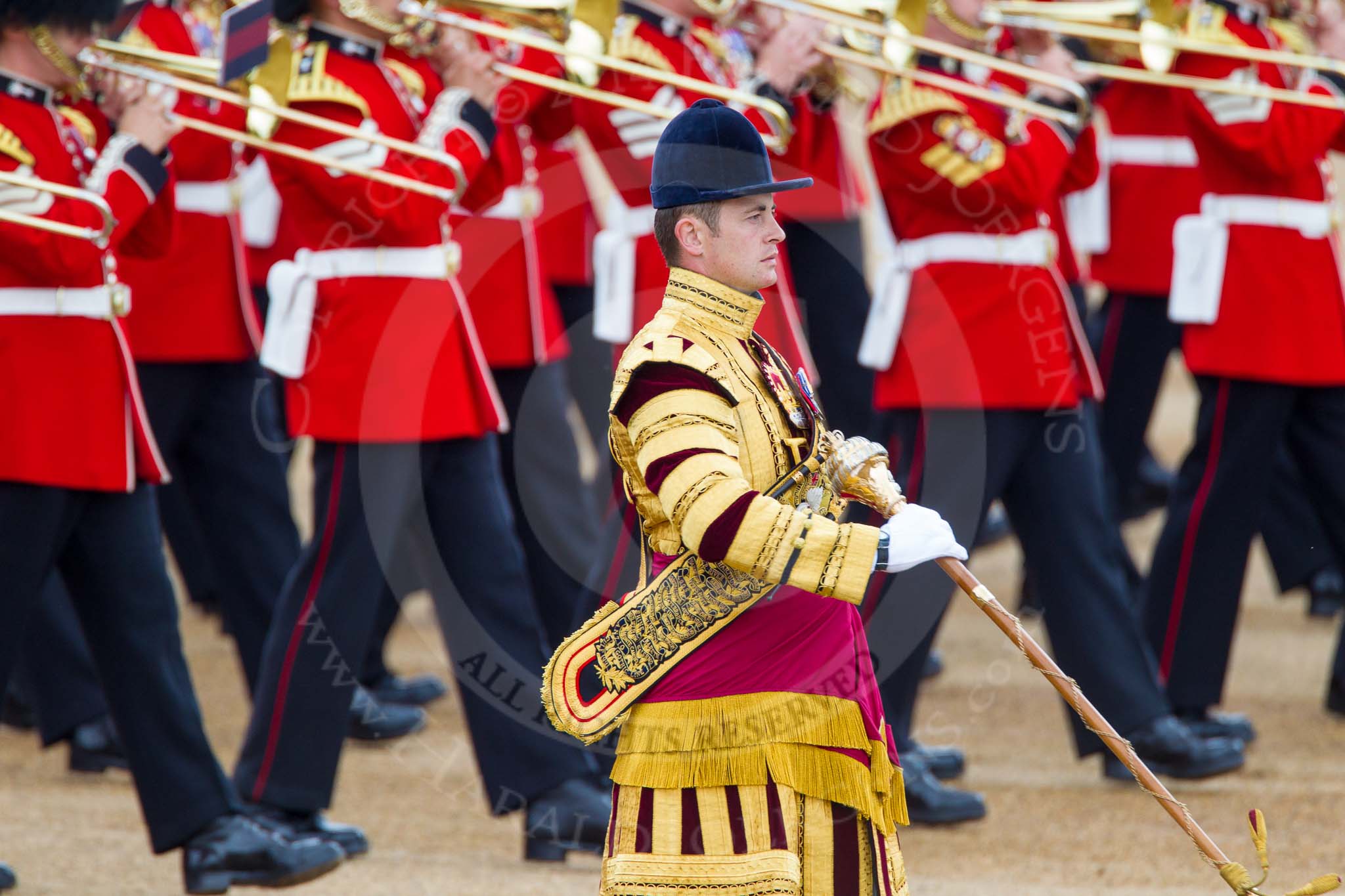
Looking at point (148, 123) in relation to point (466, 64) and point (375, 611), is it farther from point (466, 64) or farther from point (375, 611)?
point (375, 611)

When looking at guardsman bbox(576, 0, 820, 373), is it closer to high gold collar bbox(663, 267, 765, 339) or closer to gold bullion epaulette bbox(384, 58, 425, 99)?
gold bullion epaulette bbox(384, 58, 425, 99)

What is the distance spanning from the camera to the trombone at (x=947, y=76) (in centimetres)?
444

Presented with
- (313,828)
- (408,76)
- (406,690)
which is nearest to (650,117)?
(408,76)

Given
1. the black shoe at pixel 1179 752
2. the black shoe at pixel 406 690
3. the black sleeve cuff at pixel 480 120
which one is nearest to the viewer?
the black sleeve cuff at pixel 480 120

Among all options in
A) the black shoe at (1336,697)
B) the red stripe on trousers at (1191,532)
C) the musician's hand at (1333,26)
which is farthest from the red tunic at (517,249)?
the black shoe at (1336,697)

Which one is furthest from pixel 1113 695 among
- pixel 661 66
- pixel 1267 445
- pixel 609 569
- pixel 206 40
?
pixel 206 40

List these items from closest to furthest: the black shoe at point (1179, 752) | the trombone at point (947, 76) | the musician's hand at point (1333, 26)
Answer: the trombone at point (947, 76) → the black shoe at point (1179, 752) → the musician's hand at point (1333, 26)

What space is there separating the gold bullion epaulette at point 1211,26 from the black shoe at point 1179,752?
1582 mm

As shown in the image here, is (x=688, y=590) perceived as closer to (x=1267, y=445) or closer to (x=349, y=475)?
(x=349, y=475)

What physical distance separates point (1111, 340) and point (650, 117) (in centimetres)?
207

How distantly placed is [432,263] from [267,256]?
1979 millimetres

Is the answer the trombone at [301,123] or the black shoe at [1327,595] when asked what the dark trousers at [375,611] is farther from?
the black shoe at [1327,595]

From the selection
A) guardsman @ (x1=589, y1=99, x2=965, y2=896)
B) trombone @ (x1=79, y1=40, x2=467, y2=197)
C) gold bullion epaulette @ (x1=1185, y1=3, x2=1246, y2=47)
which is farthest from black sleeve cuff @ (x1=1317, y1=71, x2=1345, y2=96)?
guardsman @ (x1=589, y1=99, x2=965, y2=896)

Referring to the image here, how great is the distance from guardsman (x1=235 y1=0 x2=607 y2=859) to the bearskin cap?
46cm
